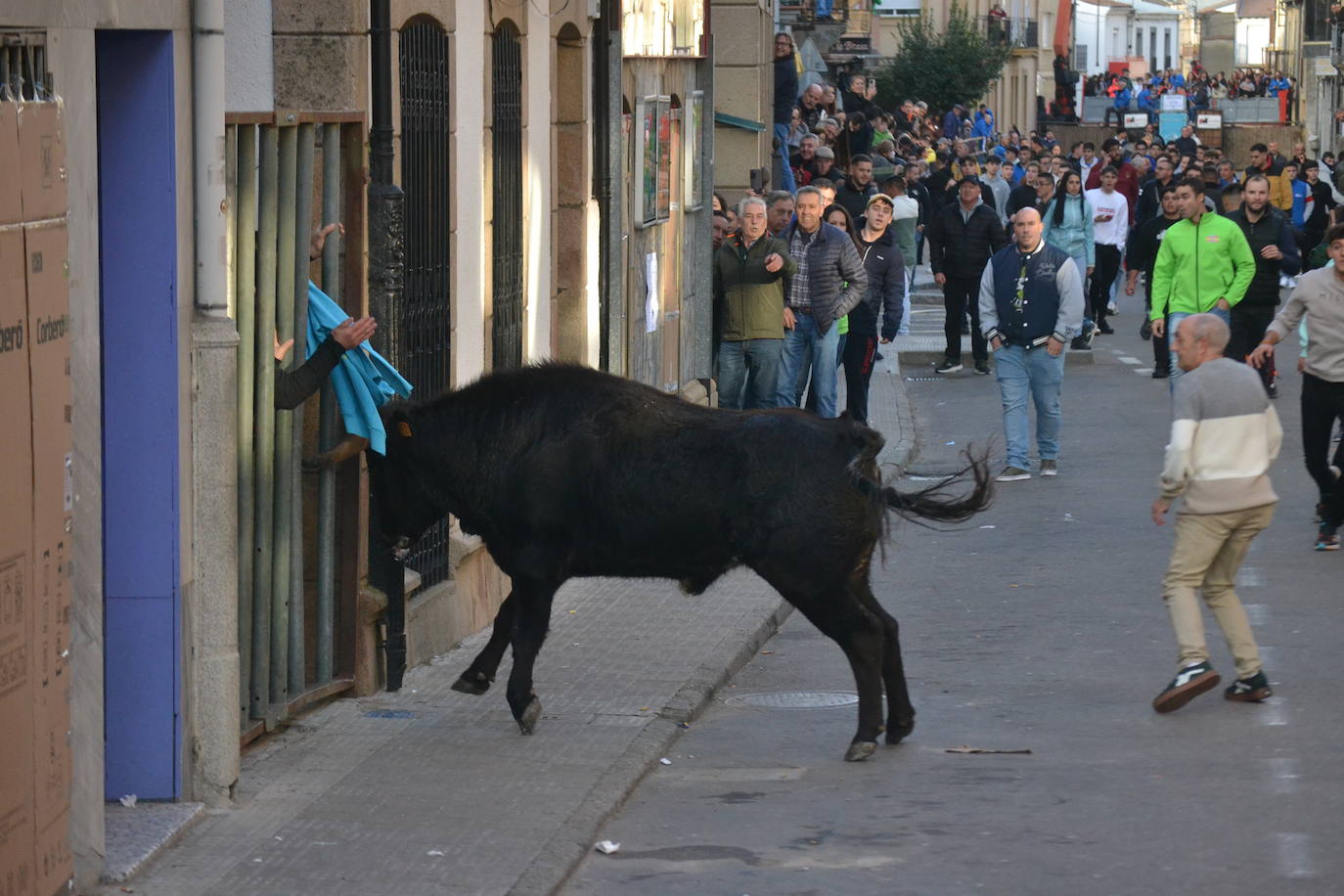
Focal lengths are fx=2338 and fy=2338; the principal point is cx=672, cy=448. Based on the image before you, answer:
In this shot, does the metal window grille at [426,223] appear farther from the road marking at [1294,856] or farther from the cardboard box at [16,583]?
the road marking at [1294,856]

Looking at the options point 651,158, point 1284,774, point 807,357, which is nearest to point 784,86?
point 807,357

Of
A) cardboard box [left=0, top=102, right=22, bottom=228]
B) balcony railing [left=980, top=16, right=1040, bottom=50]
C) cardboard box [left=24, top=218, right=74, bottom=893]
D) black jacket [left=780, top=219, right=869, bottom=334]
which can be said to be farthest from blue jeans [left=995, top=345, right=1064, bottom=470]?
balcony railing [left=980, top=16, right=1040, bottom=50]

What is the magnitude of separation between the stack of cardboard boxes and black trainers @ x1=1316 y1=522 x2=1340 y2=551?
8.67m

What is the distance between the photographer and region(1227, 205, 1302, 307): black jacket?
1762 centimetres

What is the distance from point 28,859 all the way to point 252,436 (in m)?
2.57

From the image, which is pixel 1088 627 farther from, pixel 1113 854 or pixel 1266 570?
pixel 1113 854

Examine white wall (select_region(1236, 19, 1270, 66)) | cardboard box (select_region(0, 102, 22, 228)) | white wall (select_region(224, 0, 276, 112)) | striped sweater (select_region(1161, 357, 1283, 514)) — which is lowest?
striped sweater (select_region(1161, 357, 1283, 514))

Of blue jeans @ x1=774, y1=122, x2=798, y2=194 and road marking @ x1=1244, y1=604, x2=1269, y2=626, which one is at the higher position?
blue jeans @ x1=774, y1=122, x2=798, y2=194

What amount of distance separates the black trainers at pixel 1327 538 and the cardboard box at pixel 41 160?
29.0ft

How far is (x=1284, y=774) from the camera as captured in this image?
8.23m

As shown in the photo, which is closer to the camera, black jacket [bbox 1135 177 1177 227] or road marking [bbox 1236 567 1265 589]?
road marking [bbox 1236 567 1265 589]

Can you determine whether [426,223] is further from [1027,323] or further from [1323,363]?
[1027,323]

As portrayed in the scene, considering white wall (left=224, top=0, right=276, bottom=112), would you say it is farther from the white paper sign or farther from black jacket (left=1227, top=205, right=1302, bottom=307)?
black jacket (left=1227, top=205, right=1302, bottom=307)

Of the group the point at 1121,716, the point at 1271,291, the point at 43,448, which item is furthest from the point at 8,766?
the point at 1271,291
